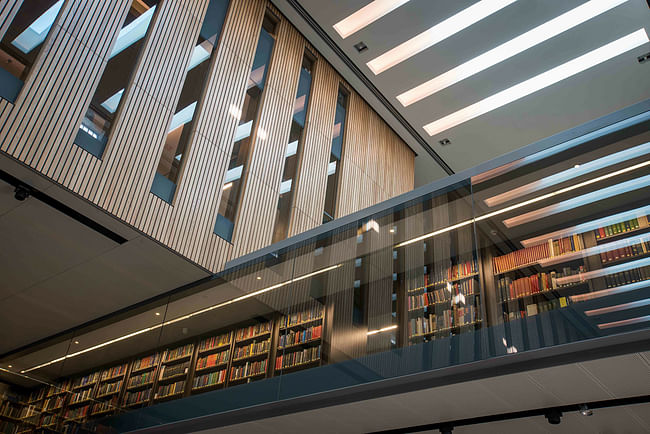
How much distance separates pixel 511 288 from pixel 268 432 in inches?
106

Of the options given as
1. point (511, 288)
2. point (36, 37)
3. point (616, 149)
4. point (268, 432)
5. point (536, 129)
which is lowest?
point (268, 432)

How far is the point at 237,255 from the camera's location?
22.3ft

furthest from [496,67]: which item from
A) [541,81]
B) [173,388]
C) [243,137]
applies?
[173,388]

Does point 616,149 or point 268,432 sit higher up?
point 616,149

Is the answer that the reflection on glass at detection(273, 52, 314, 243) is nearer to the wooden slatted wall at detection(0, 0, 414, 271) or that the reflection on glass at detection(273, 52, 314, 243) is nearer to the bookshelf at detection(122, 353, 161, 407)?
the wooden slatted wall at detection(0, 0, 414, 271)

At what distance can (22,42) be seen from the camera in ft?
17.3

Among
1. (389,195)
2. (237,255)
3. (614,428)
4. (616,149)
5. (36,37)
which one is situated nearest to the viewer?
(616,149)

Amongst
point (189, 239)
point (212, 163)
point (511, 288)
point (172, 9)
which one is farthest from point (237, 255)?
point (511, 288)

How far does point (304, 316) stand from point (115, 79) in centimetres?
331

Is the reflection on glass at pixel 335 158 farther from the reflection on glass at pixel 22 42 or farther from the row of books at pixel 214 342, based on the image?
the reflection on glass at pixel 22 42

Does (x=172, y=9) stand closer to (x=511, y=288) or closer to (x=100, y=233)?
(x=100, y=233)

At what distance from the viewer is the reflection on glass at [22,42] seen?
16.8 feet

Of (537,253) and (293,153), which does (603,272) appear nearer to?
(537,253)

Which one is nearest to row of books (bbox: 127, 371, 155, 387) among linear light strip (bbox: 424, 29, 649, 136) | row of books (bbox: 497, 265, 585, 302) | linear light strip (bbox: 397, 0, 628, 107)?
row of books (bbox: 497, 265, 585, 302)
